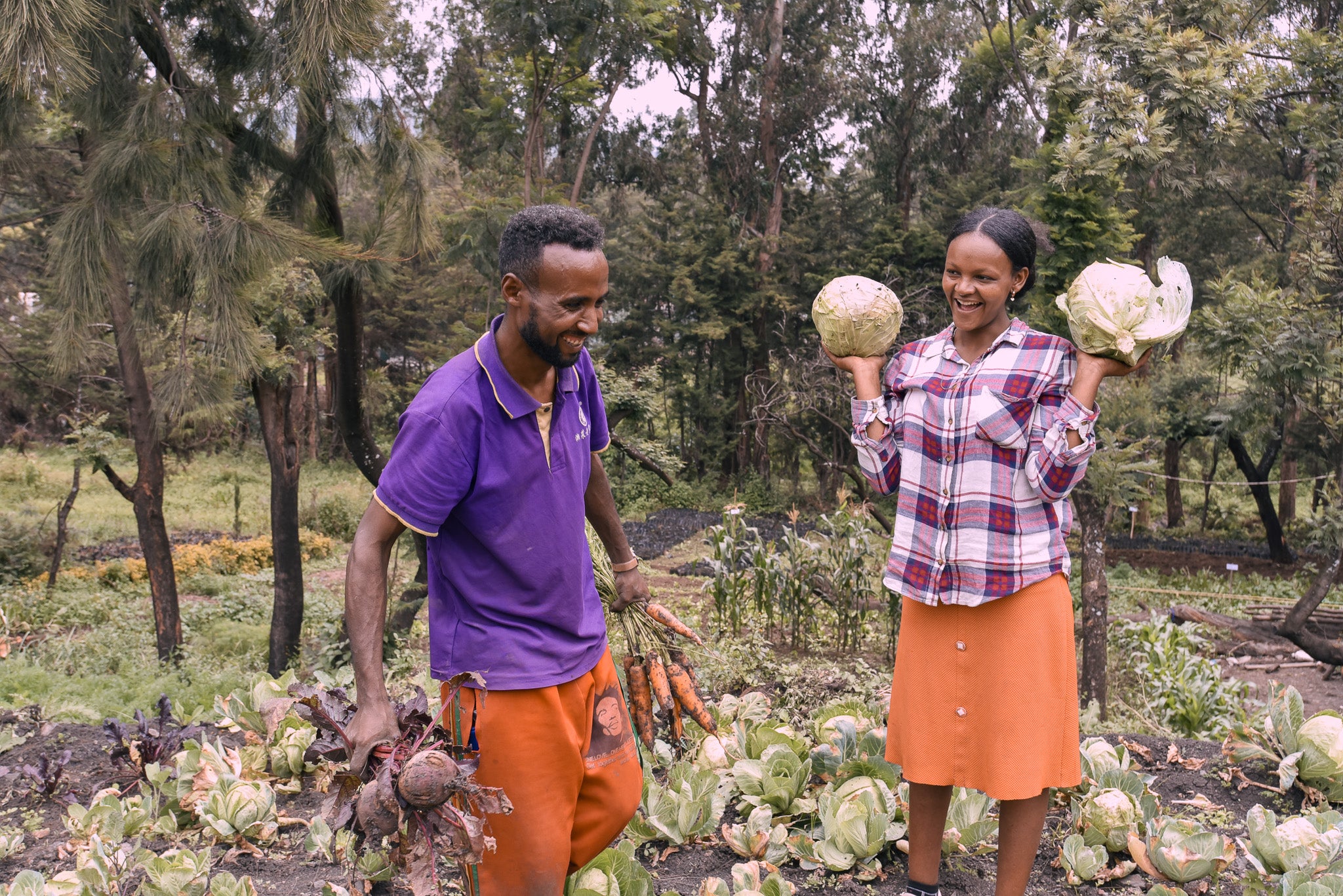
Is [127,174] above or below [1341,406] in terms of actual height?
above

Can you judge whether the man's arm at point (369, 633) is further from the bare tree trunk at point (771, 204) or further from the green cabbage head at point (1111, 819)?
the bare tree trunk at point (771, 204)

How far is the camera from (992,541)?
1968 mm

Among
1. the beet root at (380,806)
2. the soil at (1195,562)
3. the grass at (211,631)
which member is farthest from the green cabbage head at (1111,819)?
the soil at (1195,562)

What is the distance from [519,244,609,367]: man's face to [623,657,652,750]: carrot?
1093 millimetres

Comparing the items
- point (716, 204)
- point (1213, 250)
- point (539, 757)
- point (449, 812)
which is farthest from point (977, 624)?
point (1213, 250)

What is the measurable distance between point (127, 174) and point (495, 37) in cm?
786

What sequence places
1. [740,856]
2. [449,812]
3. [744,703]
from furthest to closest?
[744,703]
[740,856]
[449,812]

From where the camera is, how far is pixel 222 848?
274 centimetres

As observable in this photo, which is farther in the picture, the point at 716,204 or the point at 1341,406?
the point at 716,204

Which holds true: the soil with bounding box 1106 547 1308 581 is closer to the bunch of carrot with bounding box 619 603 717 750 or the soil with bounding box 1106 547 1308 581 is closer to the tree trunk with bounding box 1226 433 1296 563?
the tree trunk with bounding box 1226 433 1296 563

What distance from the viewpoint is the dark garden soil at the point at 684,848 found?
2.48m

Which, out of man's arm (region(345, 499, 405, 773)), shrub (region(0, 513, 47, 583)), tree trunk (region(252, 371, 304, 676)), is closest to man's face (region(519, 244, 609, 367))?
man's arm (region(345, 499, 405, 773))

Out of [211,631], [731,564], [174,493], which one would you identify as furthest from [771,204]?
[211,631]

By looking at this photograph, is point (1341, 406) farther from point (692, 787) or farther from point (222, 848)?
point (222, 848)
